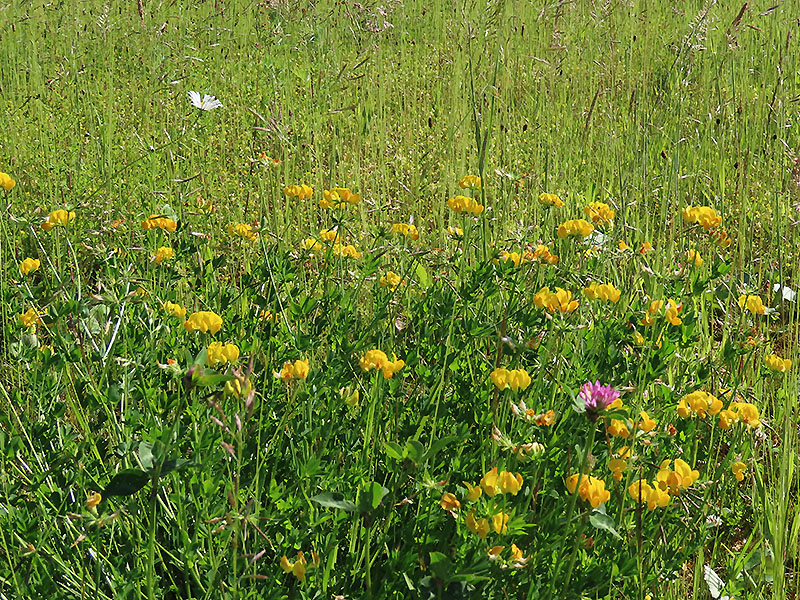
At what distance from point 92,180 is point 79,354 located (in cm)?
186

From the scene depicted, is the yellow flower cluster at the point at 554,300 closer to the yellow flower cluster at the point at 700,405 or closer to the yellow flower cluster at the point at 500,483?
the yellow flower cluster at the point at 700,405

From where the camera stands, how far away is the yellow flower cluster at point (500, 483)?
3.45 ft

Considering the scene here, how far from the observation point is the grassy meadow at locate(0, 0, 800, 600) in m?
1.19

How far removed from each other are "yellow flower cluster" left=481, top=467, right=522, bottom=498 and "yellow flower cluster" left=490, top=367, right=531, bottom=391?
0.18 metres

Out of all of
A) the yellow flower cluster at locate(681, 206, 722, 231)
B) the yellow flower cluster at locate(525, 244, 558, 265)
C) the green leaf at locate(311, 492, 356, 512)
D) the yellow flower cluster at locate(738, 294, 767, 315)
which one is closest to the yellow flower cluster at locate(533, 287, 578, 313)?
the yellow flower cluster at locate(525, 244, 558, 265)

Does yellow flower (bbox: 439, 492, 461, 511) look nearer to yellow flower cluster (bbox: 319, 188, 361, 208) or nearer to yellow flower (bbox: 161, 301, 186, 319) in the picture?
yellow flower (bbox: 161, 301, 186, 319)

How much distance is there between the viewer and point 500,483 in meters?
1.06

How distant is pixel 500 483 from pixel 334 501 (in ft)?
0.76

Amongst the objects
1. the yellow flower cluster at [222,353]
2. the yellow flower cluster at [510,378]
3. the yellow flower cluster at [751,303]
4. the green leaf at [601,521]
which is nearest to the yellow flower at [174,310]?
the yellow flower cluster at [222,353]

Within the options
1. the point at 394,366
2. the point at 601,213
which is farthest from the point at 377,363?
the point at 601,213

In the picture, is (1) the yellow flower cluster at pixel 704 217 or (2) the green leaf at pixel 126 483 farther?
(1) the yellow flower cluster at pixel 704 217

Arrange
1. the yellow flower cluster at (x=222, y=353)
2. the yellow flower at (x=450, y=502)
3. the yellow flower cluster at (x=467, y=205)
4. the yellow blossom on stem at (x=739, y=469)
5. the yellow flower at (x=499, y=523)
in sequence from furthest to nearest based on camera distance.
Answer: the yellow flower cluster at (x=467, y=205) < the yellow blossom on stem at (x=739, y=469) < the yellow flower cluster at (x=222, y=353) < the yellow flower at (x=450, y=502) < the yellow flower at (x=499, y=523)

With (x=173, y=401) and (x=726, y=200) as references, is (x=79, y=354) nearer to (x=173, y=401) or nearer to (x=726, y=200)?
(x=173, y=401)

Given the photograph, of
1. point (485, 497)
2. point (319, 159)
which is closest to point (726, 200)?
point (319, 159)
